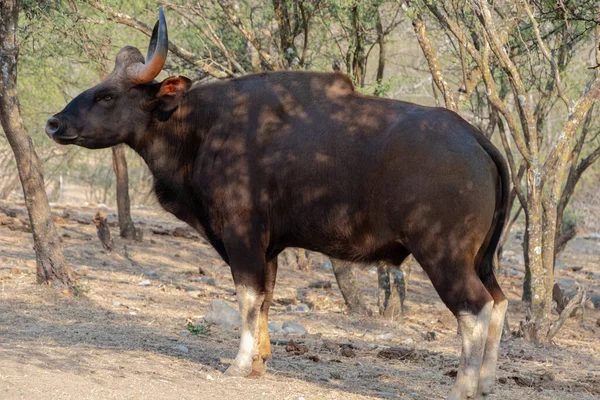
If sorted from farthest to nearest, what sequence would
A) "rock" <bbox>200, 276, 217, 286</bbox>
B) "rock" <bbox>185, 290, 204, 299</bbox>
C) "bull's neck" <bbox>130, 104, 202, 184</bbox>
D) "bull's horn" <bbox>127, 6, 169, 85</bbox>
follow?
"rock" <bbox>200, 276, 217, 286</bbox> → "rock" <bbox>185, 290, 204, 299</bbox> → "bull's neck" <bbox>130, 104, 202, 184</bbox> → "bull's horn" <bbox>127, 6, 169, 85</bbox>

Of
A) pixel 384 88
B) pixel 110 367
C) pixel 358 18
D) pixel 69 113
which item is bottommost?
pixel 110 367

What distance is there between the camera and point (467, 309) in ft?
20.5

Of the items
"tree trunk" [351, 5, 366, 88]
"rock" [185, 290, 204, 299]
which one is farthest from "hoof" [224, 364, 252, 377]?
"tree trunk" [351, 5, 366, 88]

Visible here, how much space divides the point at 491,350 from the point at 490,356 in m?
0.04

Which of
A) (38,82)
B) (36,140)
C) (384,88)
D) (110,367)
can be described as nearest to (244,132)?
(110,367)

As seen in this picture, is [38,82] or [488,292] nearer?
[488,292]

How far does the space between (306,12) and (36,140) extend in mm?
12641

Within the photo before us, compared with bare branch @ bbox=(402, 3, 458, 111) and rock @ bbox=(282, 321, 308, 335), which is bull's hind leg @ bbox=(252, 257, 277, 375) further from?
bare branch @ bbox=(402, 3, 458, 111)

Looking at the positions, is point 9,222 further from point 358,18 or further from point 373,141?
point 373,141

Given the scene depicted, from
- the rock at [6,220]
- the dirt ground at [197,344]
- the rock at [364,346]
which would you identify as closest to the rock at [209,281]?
the dirt ground at [197,344]

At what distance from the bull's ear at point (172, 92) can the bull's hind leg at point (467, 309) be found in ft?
8.67

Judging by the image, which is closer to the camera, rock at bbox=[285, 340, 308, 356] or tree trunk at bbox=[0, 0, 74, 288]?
rock at bbox=[285, 340, 308, 356]

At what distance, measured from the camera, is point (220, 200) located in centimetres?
717

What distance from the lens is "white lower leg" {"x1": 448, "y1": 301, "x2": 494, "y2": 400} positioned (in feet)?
20.5
